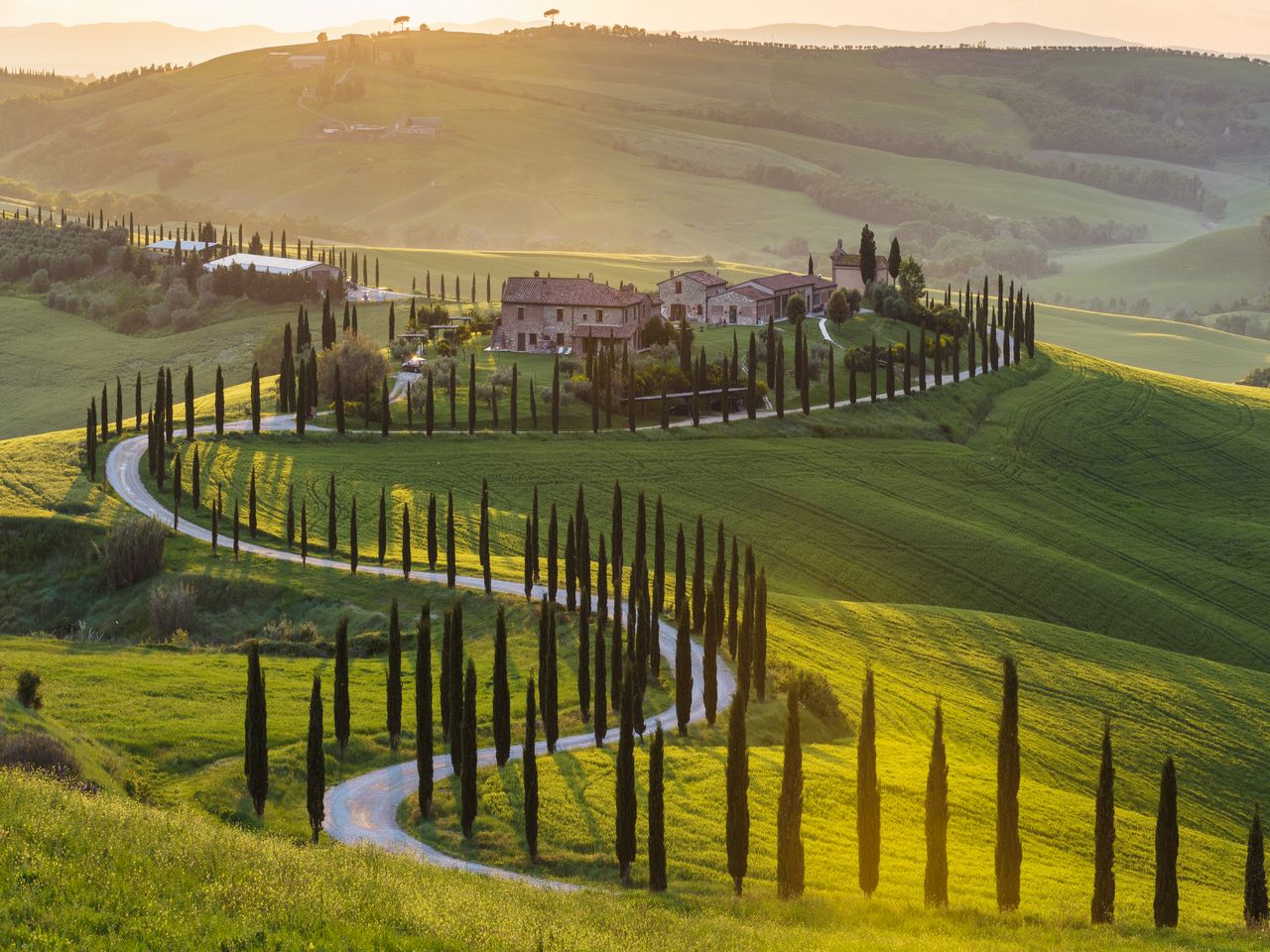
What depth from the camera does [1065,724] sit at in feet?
244

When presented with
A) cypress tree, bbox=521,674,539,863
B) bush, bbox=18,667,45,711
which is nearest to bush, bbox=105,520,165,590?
bush, bbox=18,667,45,711

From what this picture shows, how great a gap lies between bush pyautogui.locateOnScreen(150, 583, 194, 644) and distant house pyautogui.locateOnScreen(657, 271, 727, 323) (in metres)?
85.9

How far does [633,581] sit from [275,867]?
29.8m

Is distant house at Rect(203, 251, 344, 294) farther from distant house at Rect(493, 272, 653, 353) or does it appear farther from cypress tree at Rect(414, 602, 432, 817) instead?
cypress tree at Rect(414, 602, 432, 817)

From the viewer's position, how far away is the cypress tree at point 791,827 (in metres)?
47.3

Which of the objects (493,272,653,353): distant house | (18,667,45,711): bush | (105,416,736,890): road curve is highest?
(493,272,653,353): distant house

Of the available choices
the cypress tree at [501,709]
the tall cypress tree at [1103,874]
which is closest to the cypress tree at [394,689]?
the cypress tree at [501,709]

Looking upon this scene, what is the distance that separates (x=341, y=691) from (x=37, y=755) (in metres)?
11.7

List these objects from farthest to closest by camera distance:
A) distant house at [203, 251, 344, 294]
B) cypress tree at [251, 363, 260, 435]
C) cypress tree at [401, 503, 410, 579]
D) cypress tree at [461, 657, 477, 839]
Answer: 1. distant house at [203, 251, 344, 294]
2. cypress tree at [251, 363, 260, 435]
3. cypress tree at [401, 503, 410, 579]
4. cypress tree at [461, 657, 477, 839]

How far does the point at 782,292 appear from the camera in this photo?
161750mm

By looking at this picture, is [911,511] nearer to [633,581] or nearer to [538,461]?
[538,461]

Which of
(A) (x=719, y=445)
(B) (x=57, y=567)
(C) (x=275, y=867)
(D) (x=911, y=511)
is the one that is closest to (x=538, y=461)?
(A) (x=719, y=445)

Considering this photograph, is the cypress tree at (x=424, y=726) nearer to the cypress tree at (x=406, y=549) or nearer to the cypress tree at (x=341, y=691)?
the cypress tree at (x=341, y=691)

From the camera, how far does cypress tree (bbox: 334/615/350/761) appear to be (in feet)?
188
